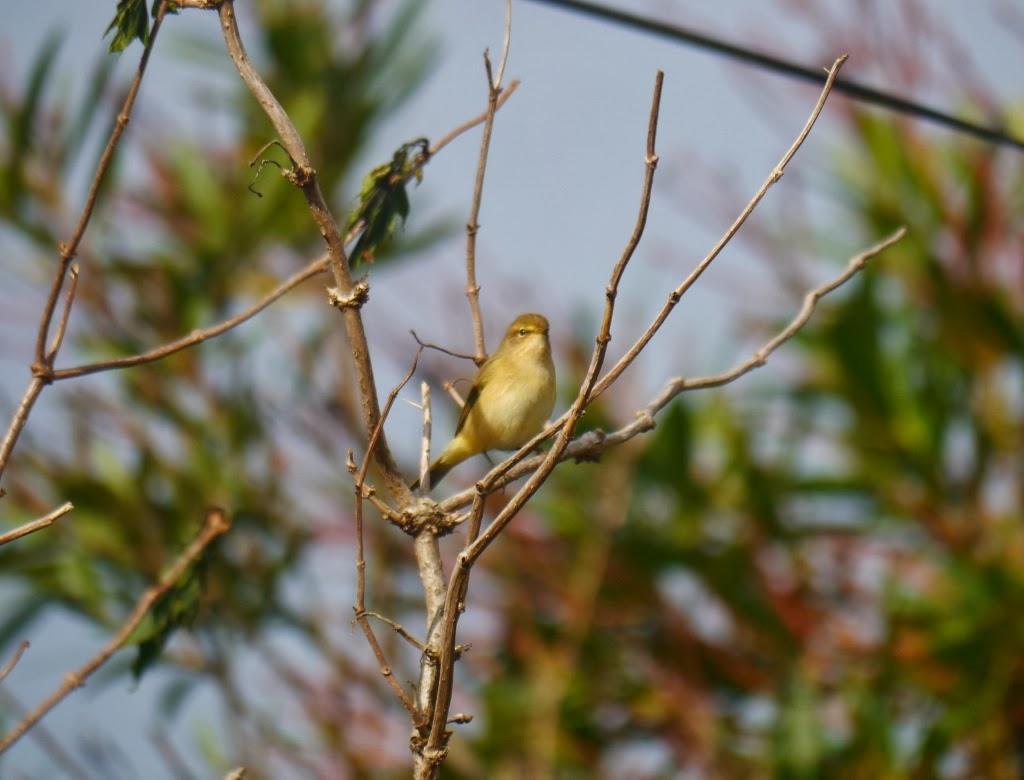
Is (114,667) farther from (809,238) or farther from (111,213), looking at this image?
(809,238)

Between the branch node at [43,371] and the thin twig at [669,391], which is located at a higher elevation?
the thin twig at [669,391]

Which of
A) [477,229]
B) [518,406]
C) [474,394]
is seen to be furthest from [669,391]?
[474,394]

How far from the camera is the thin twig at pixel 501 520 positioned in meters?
1.52


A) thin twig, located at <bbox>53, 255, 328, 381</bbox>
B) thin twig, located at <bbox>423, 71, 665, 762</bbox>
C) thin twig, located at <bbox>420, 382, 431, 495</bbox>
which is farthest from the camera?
thin twig, located at <bbox>420, 382, 431, 495</bbox>

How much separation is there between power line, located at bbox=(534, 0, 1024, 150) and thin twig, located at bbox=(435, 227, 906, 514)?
57cm

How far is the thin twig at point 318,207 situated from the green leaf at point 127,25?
16 cm

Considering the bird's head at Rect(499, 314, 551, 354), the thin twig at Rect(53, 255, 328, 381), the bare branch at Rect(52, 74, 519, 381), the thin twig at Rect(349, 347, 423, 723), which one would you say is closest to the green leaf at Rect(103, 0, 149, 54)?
the bare branch at Rect(52, 74, 519, 381)

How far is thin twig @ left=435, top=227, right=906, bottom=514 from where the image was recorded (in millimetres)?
1986

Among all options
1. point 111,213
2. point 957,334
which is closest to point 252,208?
point 111,213

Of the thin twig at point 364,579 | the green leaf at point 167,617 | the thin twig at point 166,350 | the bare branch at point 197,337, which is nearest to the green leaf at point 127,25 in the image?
the bare branch at point 197,337

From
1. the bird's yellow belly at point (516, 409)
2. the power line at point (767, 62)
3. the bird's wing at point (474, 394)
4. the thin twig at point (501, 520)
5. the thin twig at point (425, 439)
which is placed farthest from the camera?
the bird's wing at point (474, 394)

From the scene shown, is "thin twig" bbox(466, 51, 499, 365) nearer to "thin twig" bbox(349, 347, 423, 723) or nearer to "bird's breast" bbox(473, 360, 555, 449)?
"thin twig" bbox(349, 347, 423, 723)

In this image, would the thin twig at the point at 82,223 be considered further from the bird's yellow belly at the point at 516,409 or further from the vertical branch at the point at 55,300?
the bird's yellow belly at the point at 516,409

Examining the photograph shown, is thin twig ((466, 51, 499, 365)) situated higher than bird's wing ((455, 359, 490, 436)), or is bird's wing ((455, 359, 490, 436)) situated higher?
bird's wing ((455, 359, 490, 436))
